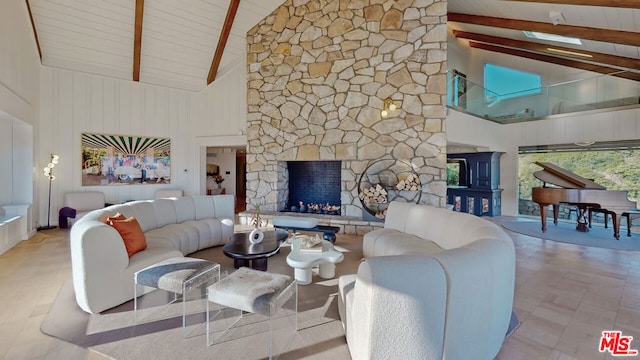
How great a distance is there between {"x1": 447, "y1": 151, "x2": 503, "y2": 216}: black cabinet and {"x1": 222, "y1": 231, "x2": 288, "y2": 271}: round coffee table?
22.1ft

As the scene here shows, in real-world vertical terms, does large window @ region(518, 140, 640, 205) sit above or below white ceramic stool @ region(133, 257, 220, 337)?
above

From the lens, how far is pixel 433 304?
1583 millimetres

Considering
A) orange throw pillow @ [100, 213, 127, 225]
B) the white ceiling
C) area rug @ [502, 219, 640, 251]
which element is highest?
the white ceiling

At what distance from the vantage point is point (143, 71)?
7.23 m

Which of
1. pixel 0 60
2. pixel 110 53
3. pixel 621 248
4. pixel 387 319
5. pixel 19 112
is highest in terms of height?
pixel 110 53

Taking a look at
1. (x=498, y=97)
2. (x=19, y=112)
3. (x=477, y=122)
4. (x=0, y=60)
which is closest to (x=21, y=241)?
(x=19, y=112)

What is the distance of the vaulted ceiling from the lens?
5152 mm

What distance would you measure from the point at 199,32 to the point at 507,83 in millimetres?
9264

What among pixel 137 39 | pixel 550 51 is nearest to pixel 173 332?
pixel 137 39

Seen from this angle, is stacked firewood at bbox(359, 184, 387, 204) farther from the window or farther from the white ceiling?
the window

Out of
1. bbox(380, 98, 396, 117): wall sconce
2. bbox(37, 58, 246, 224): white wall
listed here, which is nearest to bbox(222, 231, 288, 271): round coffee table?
bbox(380, 98, 396, 117): wall sconce

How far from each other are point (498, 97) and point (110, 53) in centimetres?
1023

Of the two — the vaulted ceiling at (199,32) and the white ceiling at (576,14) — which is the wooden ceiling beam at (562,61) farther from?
the white ceiling at (576,14)

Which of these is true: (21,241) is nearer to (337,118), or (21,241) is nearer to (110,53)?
(110,53)
